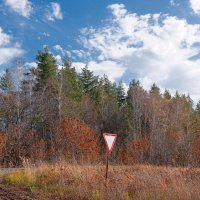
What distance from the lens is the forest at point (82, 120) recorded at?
37.0 meters

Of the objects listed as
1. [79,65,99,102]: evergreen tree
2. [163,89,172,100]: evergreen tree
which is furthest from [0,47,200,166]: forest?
[163,89,172,100]: evergreen tree

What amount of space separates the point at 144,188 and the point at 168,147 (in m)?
38.5

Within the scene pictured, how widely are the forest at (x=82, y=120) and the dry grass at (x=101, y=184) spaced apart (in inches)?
554

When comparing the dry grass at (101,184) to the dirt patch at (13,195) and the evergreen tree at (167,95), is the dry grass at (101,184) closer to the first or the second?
the dirt patch at (13,195)

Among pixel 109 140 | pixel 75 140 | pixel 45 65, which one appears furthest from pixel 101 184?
pixel 45 65

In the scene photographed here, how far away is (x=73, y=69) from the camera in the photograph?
6375cm

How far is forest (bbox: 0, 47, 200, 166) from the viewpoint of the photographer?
37.0 metres

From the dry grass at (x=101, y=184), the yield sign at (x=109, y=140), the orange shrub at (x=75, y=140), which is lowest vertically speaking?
the dry grass at (x=101, y=184)

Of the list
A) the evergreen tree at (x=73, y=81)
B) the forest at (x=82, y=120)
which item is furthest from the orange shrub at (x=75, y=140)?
the evergreen tree at (x=73, y=81)

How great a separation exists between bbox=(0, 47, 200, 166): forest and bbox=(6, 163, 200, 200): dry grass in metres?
14.1

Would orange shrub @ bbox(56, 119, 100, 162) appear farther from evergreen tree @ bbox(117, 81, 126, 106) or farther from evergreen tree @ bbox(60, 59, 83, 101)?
evergreen tree @ bbox(117, 81, 126, 106)

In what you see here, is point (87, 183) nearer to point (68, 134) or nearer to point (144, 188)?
point (144, 188)

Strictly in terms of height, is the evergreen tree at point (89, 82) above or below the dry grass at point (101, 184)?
above

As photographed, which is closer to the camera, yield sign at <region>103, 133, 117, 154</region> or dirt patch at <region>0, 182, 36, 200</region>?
dirt patch at <region>0, 182, 36, 200</region>
